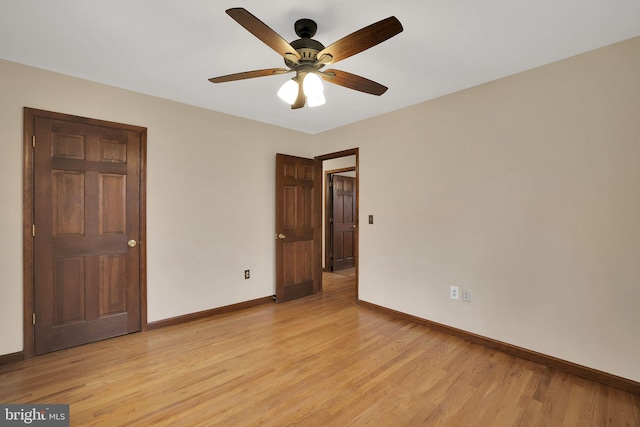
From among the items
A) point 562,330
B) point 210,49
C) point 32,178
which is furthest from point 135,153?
point 562,330

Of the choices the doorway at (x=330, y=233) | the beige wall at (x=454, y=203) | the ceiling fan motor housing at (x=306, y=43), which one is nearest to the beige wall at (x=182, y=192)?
the beige wall at (x=454, y=203)

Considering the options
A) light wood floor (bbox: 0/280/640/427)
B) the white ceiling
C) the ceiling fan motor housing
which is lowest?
light wood floor (bbox: 0/280/640/427)

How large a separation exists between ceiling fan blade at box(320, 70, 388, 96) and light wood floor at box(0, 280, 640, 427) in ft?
6.89

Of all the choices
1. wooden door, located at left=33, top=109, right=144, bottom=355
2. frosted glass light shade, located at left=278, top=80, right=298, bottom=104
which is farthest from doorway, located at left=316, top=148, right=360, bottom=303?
frosted glass light shade, located at left=278, top=80, right=298, bottom=104

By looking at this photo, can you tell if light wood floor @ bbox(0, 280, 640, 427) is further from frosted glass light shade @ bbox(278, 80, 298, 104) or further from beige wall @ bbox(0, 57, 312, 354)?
frosted glass light shade @ bbox(278, 80, 298, 104)

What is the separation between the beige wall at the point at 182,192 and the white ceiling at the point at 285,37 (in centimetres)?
25

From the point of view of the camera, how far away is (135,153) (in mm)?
2857

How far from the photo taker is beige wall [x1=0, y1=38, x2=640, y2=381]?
2.06m

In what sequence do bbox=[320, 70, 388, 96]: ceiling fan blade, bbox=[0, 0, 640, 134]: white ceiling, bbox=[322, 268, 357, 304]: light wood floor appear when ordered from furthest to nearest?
1. bbox=[322, 268, 357, 304]: light wood floor
2. bbox=[320, 70, 388, 96]: ceiling fan blade
3. bbox=[0, 0, 640, 134]: white ceiling

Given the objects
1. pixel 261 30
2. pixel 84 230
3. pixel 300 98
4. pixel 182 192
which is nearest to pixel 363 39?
pixel 261 30

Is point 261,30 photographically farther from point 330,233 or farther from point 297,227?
point 330,233

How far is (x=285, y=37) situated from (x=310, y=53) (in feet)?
1.28

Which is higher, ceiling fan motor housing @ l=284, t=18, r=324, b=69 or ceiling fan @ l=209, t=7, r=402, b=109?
ceiling fan motor housing @ l=284, t=18, r=324, b=69

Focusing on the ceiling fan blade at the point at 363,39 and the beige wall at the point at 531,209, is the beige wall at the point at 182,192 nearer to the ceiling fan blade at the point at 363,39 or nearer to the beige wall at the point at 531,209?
the beige wall at the point at 531,209
